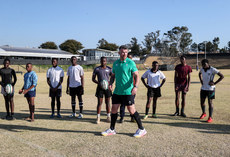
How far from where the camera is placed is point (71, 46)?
286ft

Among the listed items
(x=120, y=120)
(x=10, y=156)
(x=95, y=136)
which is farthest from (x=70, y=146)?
(x=120, y=120)

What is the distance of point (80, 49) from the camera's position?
91.3 m

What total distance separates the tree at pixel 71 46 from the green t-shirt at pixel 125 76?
84.5m

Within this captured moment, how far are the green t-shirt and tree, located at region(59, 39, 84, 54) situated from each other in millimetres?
84466

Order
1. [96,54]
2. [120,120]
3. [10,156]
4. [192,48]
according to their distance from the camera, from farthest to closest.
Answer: [192,48] → [96,54] → [120,120] → [10,156]

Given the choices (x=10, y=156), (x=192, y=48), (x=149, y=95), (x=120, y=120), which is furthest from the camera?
(x=192, y=48)

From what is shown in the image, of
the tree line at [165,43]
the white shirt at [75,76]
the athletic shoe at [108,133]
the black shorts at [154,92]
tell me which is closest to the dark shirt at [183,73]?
the black shorts at [154,92]

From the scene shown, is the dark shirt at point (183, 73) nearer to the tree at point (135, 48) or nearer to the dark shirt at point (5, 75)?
the dark shirt at point (5, 75)

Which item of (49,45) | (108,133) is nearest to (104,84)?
(108,133)

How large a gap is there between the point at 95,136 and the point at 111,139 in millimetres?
478

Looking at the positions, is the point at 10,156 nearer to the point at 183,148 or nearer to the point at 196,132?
the point at 183,148

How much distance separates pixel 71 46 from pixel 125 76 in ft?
280

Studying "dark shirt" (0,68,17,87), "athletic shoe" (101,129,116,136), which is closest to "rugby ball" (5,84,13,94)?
"dark shirt" (0,68,17,87)

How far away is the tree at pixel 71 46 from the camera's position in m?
86.7
